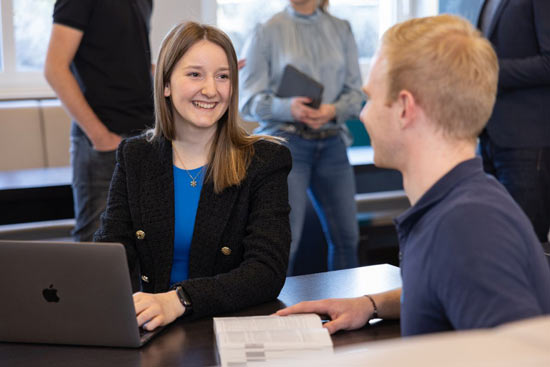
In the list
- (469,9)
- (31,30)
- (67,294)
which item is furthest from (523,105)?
(31,30)

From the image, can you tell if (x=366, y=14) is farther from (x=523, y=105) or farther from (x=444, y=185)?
(x=444, y=185)

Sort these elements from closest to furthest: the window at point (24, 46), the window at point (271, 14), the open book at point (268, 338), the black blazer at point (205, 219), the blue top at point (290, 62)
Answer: the open book at point (268, 338) → the black blazer at point (205, 219) → the blue top at point (290, 62) → the window at point (24, 46) → the window at point (271, 14)

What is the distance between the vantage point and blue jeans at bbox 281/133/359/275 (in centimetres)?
298

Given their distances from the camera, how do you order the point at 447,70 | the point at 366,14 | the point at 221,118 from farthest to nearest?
the point at 366,14 → the point at 221,118 → the point at 447,70

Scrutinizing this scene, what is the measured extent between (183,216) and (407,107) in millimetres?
872

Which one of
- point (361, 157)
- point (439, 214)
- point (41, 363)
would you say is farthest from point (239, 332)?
point (361, 157)

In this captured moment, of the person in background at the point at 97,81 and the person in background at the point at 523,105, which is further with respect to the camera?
the person in background at the point at 523,105

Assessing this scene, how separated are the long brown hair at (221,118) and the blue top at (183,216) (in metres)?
0.06

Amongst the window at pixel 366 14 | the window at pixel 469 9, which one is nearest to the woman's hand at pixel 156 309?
the window at pixel 469 9

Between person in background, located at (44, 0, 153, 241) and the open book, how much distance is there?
1.35m

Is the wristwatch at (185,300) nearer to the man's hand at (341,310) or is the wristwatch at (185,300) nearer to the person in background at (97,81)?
the man's hand at (341,310)

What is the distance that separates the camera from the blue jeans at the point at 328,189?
2.98 m

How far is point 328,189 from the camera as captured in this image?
308 cm

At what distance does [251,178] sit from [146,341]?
0.60m
